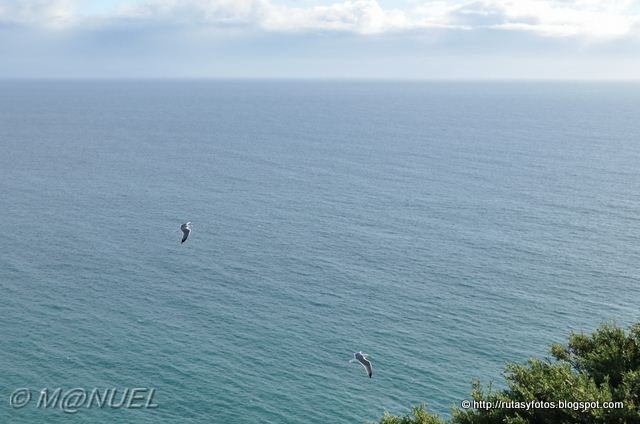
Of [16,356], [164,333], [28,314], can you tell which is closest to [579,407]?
[164,333]

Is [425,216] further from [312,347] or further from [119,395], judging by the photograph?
[119,395]

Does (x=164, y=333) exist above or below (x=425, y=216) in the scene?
below

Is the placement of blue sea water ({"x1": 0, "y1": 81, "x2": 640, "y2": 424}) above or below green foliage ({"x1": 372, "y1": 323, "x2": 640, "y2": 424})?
above

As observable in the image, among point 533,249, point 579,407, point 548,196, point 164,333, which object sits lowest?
point 579,407

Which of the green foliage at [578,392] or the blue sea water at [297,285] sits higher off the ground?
the blue sea water at [297,285]

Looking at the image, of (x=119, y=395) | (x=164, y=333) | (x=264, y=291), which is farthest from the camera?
(x=264, y=291)

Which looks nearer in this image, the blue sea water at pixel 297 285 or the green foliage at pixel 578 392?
the green foliage at pixel 578 392

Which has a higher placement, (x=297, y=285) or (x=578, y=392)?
(x=297, y=285)

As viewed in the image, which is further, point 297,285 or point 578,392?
point 297,285
